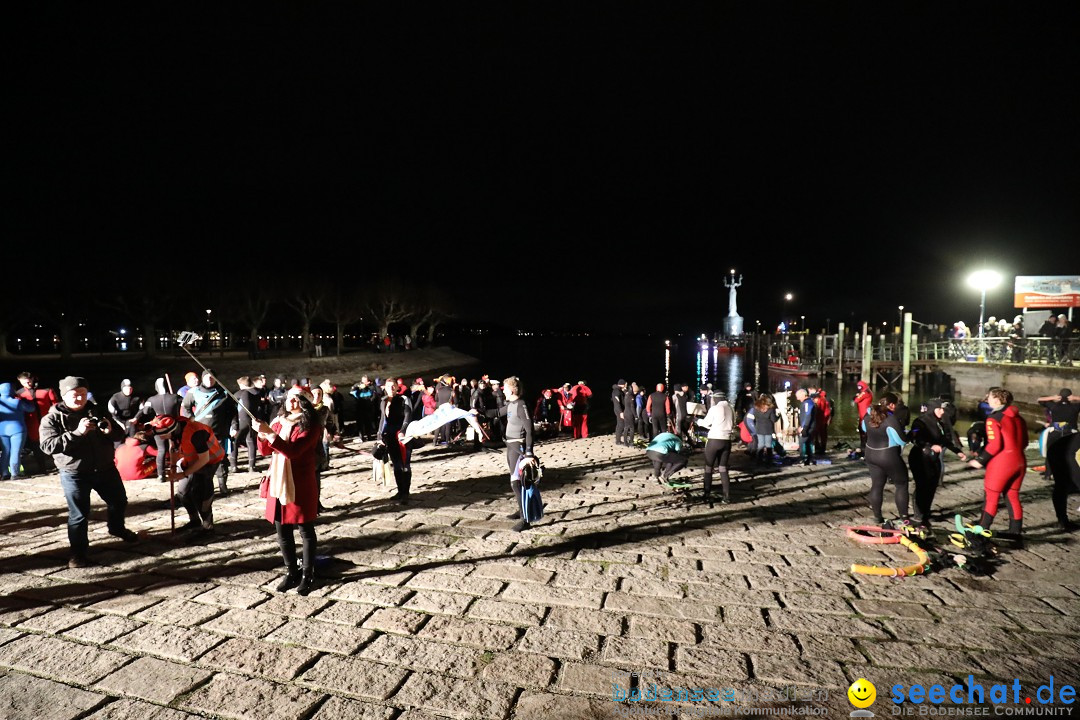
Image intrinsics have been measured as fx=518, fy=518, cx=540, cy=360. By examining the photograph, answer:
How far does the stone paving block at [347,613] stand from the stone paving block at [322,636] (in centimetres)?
6

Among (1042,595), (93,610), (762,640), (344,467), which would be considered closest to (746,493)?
(1042,595)

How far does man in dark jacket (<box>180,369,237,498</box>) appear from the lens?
7.43 m

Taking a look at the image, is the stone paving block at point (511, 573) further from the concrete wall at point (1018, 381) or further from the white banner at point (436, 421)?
the concrete wall at point (1018, 381)

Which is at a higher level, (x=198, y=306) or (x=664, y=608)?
(x=198, y=306)

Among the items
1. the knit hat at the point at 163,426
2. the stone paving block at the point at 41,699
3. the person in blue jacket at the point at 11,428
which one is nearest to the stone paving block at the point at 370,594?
the stone paving block at the point at 41,699

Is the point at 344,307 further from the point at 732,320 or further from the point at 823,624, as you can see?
the point at 732,320

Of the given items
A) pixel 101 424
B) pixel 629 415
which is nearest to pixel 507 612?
pixel 101 424

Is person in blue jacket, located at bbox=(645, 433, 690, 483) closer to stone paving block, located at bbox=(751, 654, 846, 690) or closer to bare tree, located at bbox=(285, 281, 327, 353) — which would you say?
stone paving block, located at bbox=(751, 654, 846, 690)

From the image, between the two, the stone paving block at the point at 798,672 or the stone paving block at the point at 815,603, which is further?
the stone paving block at the point at 815,603

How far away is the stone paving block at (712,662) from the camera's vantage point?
11.3 feet

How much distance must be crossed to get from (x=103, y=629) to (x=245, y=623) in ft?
3.45

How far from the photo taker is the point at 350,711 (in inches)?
122

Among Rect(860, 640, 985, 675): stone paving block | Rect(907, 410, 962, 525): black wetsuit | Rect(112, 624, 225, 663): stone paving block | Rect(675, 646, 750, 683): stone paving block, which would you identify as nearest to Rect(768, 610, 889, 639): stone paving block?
Rect(860, 640, 985, 675): stone paving block

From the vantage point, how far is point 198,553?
18.2 feet
